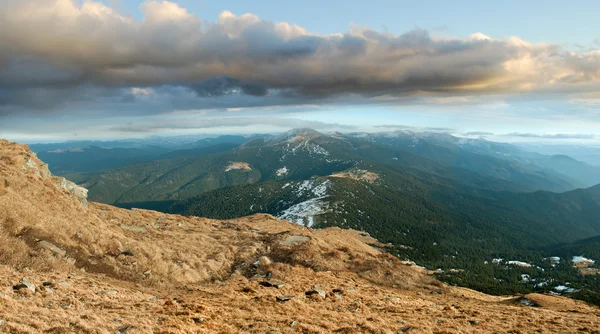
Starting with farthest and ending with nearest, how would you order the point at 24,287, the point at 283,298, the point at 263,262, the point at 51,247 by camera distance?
the point at 263,262
the point at 51,247
the point at 283,298
the point at 24,287

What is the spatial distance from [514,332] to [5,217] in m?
55.4

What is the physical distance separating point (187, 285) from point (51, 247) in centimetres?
1560

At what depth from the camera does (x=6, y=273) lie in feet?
80.0

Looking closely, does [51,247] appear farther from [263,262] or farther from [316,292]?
[316,292]

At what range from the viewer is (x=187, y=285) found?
36.8 m

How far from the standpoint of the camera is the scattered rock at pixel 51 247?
31.8 metres

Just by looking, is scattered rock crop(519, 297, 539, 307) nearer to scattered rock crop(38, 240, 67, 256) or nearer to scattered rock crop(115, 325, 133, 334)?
scattered rock crop(115, 325, 133, 334)

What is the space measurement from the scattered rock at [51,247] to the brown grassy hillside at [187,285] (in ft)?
0.52

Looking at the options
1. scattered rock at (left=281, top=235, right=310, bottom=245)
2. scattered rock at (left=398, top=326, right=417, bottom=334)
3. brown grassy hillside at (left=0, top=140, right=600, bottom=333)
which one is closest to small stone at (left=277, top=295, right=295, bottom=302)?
brown grassy hillside at (left=0, top=140, right=600, bottom=333)

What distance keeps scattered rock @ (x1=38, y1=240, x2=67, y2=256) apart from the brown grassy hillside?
16 cm

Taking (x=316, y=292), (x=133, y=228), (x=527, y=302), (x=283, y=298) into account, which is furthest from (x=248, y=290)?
(x=527, y=302)

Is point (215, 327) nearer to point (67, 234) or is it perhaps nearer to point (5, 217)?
point (67, 234)

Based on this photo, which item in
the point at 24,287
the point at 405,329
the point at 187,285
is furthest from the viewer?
the point at 187,285

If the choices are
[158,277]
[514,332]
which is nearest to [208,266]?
[158,277]
